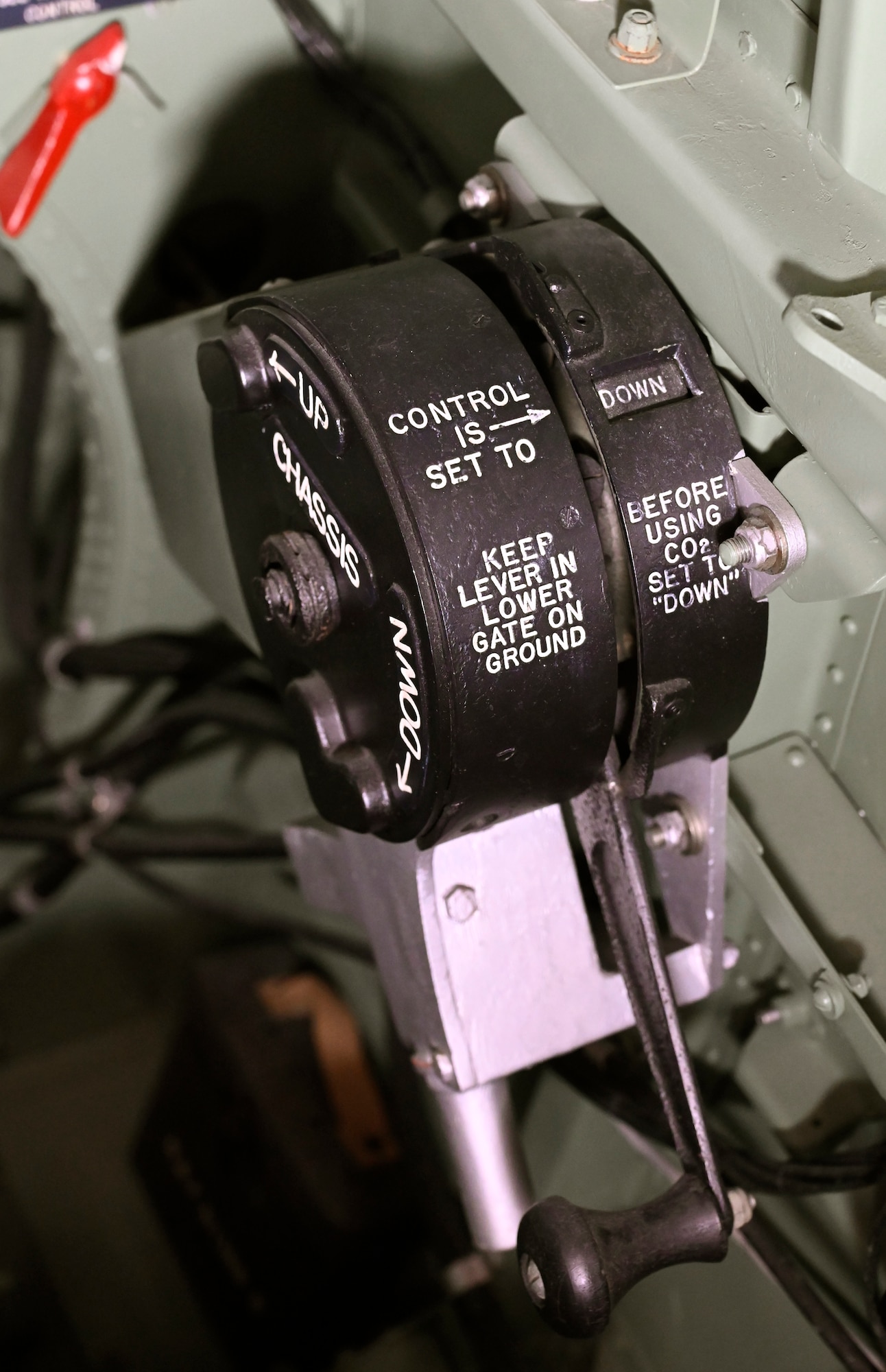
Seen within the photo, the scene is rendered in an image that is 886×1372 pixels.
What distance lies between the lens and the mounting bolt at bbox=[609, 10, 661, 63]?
72cm

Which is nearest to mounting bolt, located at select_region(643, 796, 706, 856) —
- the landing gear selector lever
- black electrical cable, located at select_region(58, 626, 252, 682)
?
the landing gear selector lever

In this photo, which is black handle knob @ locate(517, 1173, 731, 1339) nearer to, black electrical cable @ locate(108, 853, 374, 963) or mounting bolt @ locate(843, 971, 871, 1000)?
mounting bolt @ locate(843, 971, 871, 1000)

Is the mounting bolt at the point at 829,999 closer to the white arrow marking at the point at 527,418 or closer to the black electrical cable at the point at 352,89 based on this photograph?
the white arrow marking at the point at 527,418

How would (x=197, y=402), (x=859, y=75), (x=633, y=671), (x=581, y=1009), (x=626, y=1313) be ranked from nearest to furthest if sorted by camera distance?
1. (x=859, y=75)
2. (x=633, y=671)
3. (x=581, y=1009)
4. (x=197, y=402)
5. (x=626, y=1313)

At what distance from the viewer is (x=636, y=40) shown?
0.72m

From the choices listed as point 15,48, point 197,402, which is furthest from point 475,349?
point 15,48

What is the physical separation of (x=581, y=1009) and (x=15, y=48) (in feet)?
2.67

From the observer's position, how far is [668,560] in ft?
2.23

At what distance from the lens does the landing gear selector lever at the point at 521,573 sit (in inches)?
25.8

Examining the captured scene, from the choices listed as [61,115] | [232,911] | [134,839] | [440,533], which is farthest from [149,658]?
[440,533]

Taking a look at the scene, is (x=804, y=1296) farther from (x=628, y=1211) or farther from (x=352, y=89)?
(x=352, y=89)

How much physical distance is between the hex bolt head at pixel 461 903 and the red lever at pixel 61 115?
0.63m

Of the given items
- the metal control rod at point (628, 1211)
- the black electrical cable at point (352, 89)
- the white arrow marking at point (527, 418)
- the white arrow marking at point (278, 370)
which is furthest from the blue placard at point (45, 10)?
the metal control rod at point (628, 1211)

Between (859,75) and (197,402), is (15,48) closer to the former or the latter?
(197,402)
